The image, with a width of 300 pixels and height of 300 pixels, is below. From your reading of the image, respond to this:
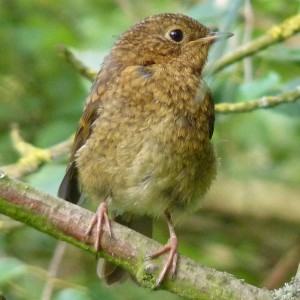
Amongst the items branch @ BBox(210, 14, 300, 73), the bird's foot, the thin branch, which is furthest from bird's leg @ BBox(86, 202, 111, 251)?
branch @ BBox(210, 14, 300, 73)

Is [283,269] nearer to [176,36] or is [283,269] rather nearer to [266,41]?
[266,41]

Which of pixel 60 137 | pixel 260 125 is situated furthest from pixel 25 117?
pixel 260 125

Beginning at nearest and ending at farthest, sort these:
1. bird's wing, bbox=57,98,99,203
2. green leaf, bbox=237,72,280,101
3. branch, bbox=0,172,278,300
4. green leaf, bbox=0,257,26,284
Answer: branch, bbox=0,172,278,300 < green leaf, bbox=0,257,26,284 < bird's wing, bbox=57,98,99,203 < green leaf, bbox=237,72,280,101

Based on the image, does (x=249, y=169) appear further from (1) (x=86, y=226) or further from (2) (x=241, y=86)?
(1) (x=86, y=226)

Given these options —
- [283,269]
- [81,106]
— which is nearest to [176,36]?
[81,106]

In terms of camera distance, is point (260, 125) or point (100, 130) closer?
point (100, 130)

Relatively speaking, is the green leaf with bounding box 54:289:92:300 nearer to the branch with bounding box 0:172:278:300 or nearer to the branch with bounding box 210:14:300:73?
the branch with bounding box 0:172:278:300
